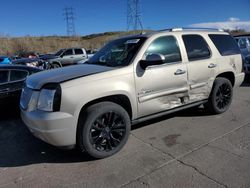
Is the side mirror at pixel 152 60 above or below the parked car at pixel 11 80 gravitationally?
above

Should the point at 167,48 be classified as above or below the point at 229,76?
above

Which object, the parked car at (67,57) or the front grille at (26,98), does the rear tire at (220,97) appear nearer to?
the front grille at (26,98)

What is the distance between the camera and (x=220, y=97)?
215 inches

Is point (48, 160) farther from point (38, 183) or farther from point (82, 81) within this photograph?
point (82, 81)

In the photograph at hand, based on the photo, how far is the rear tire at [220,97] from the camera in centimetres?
525

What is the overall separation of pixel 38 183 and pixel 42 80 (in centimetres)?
142

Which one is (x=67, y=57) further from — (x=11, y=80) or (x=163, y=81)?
(x=163, y=81)

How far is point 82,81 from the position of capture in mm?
3428

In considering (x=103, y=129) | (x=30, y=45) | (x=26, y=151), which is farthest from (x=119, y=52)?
(x=30, y=45)

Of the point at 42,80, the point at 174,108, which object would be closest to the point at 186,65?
the point at 174,108

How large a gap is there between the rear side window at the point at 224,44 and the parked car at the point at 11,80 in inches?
179

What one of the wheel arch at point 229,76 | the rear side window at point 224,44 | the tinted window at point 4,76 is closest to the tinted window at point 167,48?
the rear side window at point 224,44

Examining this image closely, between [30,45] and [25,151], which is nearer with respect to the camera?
[25,151]

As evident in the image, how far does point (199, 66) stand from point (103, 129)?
233 centimetres
